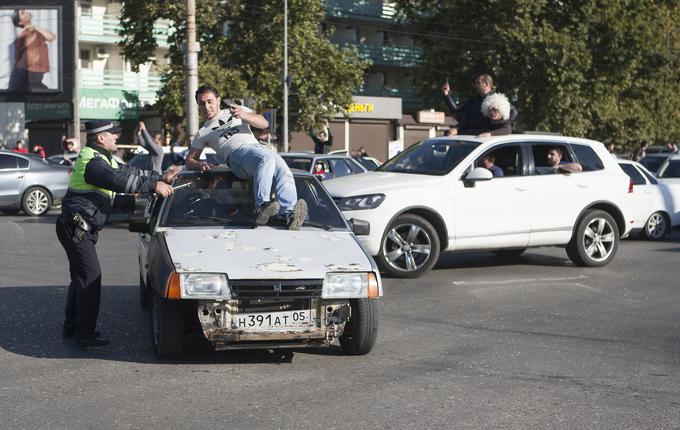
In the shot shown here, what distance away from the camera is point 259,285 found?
23.5 ft

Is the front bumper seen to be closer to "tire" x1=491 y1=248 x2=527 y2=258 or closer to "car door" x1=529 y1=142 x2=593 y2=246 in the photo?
"car door" x1=529 y1=142 x2=593 y2=246

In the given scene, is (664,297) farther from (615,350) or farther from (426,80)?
(426,80)

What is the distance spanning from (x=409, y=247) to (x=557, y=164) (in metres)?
2.47

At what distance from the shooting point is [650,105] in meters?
48.4

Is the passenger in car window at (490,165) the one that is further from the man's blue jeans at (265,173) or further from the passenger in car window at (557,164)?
the man's blue jeans at (265,173)

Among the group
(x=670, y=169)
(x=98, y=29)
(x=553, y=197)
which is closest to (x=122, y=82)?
(x=98, y=29)

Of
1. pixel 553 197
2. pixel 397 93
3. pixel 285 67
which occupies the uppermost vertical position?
pixel 285 67

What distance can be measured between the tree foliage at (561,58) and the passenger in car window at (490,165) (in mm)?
30949

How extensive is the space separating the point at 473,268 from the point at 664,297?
3114mm

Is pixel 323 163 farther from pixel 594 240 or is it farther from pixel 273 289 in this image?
pixel 273 289

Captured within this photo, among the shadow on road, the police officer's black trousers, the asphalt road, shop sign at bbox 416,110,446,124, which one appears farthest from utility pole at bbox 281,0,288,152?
the police officer's black trousers

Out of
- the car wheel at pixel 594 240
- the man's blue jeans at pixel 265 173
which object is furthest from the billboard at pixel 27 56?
the man's blue jeans at pixel 265 173

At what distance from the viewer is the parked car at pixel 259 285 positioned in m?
7.17

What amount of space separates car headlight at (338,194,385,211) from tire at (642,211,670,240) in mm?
7981
